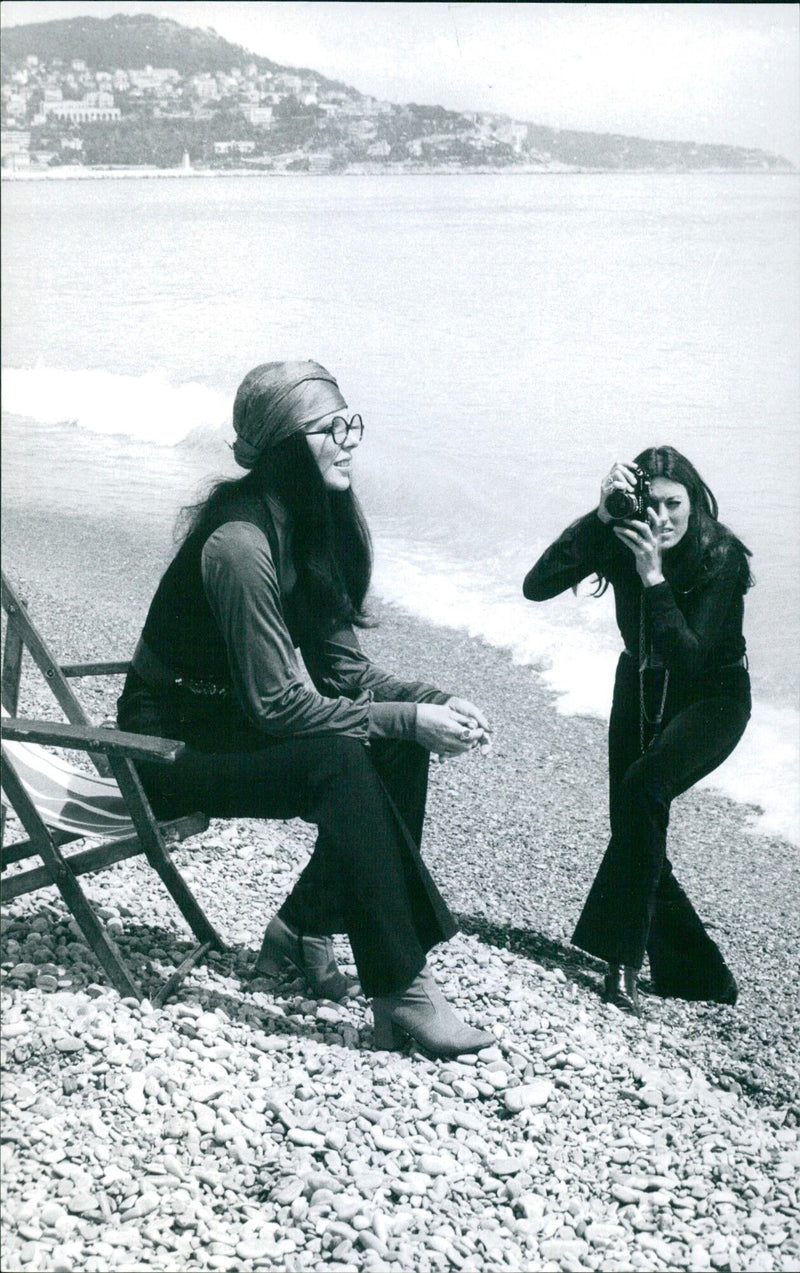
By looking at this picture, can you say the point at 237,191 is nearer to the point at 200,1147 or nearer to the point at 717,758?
the point at 717,758

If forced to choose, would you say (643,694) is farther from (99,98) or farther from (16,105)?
(16,105)

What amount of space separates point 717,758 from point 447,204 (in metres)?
2.12

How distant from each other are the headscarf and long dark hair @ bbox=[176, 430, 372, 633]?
30 mm

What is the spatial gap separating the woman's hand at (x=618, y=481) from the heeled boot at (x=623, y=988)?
122cm

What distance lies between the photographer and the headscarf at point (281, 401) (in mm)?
3408

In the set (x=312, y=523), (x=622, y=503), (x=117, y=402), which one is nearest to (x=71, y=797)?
(x=312, y=523)

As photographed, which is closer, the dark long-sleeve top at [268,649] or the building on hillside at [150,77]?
the dark long-sleeve top at [268,649]

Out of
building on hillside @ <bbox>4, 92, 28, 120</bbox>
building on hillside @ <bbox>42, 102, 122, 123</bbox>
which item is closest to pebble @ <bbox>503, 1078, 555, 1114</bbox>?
building on hillside @ <bbox>42, 102, 122, 123</bbox>

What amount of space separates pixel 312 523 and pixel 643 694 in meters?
0.96

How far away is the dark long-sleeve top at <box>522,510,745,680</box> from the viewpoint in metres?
3.41

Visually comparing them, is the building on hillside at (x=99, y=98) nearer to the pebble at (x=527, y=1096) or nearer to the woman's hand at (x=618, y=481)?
the woman's hand at (x=618, y=481)

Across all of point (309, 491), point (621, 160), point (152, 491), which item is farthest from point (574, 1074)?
point (152, 491)

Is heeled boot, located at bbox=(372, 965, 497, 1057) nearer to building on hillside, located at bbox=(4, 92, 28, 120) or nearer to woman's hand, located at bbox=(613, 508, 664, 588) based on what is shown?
woman's hand, located at bbox=(613, 508, 664, 588)

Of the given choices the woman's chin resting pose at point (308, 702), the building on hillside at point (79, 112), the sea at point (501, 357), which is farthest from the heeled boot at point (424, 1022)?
the building on hillside at point (79, 112)
